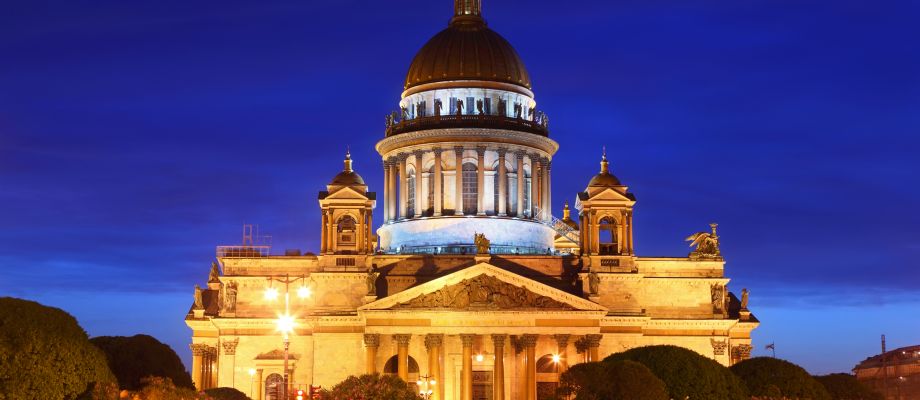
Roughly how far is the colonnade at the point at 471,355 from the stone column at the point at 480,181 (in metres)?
14.5

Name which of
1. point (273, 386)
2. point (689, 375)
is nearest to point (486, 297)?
point (273, 386)

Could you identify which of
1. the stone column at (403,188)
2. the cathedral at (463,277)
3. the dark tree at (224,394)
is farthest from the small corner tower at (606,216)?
the dark tree at (224,394)

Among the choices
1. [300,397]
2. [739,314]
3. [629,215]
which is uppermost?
[629,215]

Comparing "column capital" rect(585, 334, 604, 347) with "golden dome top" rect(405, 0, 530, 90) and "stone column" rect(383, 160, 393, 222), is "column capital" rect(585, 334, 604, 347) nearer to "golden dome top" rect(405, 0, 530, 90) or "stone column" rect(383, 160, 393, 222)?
"stone column" rect(383, 160, 393, 222)

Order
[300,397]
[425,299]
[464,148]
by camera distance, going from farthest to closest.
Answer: [464,148] < [425,299] < [300,397]

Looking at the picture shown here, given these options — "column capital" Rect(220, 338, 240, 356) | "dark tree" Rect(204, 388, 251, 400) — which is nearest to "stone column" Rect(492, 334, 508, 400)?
"column capital" Rect(220, 338, 240, 356)

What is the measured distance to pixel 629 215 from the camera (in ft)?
328

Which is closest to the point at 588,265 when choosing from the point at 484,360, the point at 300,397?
the point at 484,360

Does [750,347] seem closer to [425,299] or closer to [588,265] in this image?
[588,265]

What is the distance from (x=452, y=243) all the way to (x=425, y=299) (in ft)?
40.6

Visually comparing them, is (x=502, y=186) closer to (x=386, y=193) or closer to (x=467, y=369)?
(x=386, y=193)

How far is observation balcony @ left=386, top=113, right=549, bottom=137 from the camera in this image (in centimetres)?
10675

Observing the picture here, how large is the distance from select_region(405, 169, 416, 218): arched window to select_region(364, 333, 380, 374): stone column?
56.1 feet

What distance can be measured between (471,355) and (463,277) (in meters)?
5.00
